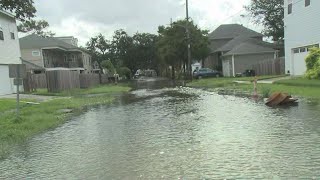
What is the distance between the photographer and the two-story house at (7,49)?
35438 mm

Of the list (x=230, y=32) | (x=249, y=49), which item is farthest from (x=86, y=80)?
(x=230, y=32)

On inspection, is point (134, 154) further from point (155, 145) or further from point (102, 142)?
point (102, 142)

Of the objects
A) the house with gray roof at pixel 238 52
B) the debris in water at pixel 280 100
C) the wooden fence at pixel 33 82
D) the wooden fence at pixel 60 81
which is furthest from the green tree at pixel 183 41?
the debris in water at pixel 280 100

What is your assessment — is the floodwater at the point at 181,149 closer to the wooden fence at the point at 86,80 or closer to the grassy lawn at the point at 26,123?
the grassy lawn at the point at 26,123

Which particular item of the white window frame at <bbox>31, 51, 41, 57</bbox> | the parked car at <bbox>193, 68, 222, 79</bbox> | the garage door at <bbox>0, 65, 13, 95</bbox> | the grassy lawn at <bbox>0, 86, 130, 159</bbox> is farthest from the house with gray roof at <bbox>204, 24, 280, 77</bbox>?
the grassy lawn at <bbox>0, 86, 130, 159</bbox>

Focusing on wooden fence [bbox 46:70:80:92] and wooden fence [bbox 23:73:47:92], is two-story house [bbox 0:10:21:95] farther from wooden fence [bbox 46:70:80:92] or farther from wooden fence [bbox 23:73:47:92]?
wooden fence [bbox 46:70:80:92]

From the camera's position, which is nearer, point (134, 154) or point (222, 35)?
point (134, 154)

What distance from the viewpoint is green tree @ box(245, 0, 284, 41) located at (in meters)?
62.8

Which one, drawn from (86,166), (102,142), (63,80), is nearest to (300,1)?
(63,80)

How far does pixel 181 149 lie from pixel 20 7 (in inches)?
356

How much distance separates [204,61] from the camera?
2940 inches

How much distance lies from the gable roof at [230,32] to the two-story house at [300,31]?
1242 inches

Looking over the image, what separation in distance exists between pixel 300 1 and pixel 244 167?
31.7 meters

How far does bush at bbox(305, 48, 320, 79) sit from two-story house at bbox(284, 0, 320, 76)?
7.74ft
